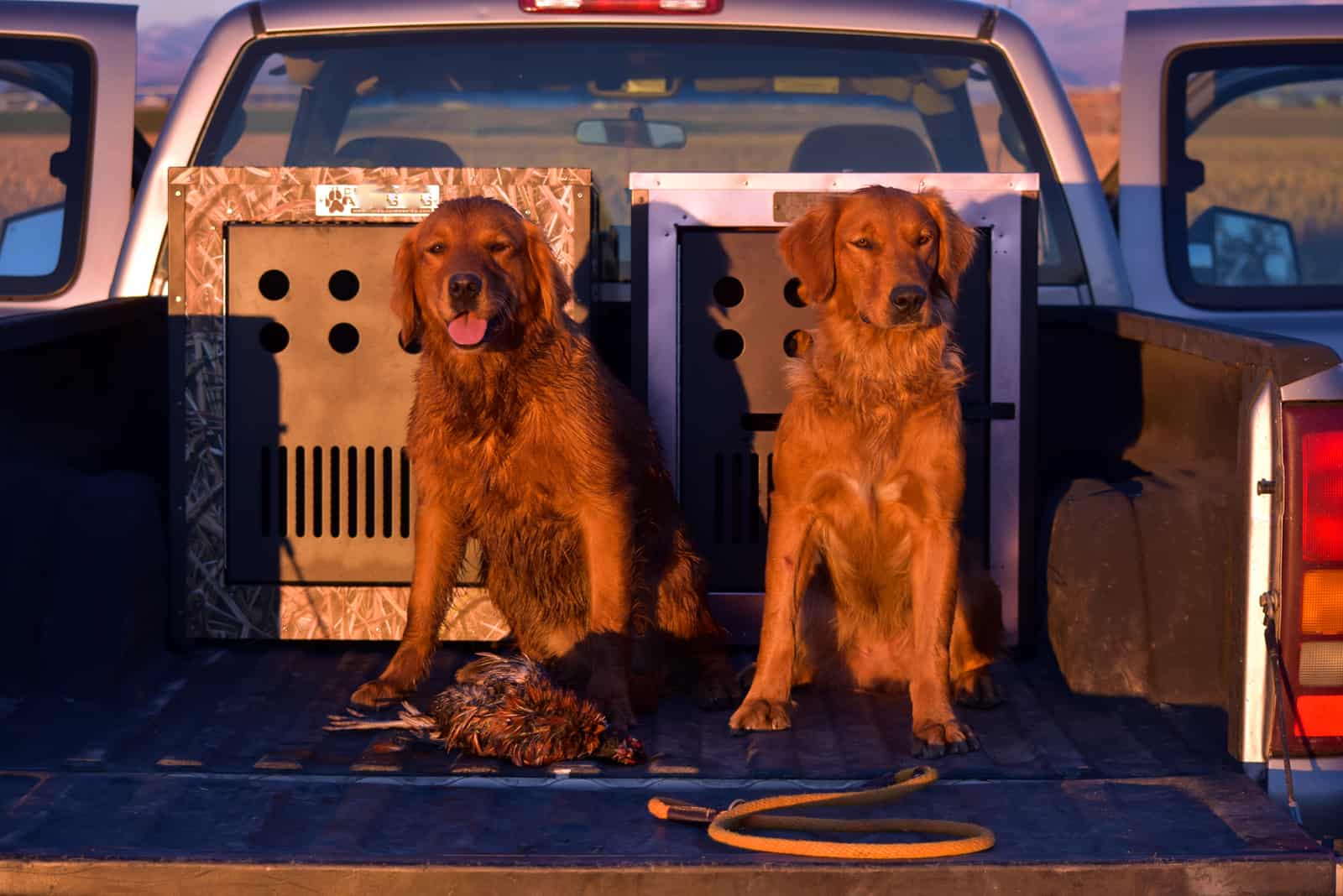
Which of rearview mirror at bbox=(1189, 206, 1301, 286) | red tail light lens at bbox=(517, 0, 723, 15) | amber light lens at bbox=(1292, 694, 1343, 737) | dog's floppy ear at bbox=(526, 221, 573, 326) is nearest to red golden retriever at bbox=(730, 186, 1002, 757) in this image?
dog's floppy ear at bbox=(526, 221, 573, 326)

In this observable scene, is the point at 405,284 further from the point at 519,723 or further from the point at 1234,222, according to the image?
the point at 1234,222

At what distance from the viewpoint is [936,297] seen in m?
4.37

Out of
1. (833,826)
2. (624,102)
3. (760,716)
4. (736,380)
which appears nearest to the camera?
(833,826)

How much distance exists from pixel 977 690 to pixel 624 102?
2072mm

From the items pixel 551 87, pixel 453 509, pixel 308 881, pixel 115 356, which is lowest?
pixel 308 881

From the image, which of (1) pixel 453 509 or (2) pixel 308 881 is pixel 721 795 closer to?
(2) pixel 308 881

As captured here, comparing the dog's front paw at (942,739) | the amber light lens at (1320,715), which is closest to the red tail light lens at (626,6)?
the dog's front paw at (942,739)

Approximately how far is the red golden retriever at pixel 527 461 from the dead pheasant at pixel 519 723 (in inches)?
18.9

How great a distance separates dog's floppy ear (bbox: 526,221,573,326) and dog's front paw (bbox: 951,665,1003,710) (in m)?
1.33

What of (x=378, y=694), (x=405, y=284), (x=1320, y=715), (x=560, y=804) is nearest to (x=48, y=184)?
(x=405, y=284)

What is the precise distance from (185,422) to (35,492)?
23.2 inches

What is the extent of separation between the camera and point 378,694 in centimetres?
402

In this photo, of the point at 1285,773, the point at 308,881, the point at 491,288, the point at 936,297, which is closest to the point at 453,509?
the point at 491,288

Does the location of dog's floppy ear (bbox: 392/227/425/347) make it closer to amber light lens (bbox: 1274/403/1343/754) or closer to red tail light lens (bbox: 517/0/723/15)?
red tail light lens (bbox: 517/0/723/15)
